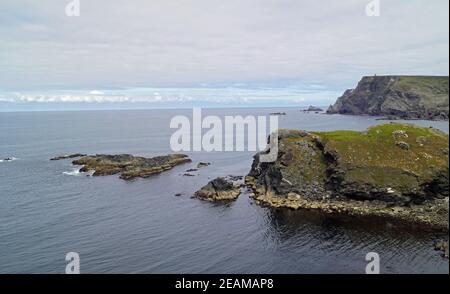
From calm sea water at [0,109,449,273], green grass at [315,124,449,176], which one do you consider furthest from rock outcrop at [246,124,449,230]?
calm sea water at [0,109,449,273]

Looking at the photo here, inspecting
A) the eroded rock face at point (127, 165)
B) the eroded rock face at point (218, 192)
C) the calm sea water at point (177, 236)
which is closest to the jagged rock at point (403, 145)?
the calm sea water at point (177, 236)

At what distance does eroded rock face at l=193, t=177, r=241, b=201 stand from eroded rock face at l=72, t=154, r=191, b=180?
30.4 meters

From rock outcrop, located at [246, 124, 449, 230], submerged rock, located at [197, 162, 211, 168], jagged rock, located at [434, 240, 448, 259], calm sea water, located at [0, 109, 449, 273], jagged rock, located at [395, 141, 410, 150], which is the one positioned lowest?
calm sea water, located at [0, 109, 449, 273]

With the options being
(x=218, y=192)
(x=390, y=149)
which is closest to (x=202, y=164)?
(x=218, y=192)

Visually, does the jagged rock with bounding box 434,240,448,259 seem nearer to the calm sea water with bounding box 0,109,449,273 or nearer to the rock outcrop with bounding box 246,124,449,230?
the calm sea water with bounding box 0,109,449,273

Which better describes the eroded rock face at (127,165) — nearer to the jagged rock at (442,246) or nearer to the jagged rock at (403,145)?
the jagged rock at (403,145)

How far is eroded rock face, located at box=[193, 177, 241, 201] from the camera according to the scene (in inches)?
3263

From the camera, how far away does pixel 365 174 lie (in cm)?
7388

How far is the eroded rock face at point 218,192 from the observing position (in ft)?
272

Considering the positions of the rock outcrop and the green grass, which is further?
the green grass

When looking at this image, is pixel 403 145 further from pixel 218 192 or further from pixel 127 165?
pixel 127 165

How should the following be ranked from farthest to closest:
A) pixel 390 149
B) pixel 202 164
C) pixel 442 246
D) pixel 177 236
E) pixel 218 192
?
pixel 202 164 → pixel 218 192 → pixel 390 149 → pixel 177 236 → pixel 442 246

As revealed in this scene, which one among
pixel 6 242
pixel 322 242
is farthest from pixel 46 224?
pixel 322 242

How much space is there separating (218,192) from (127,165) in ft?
150
